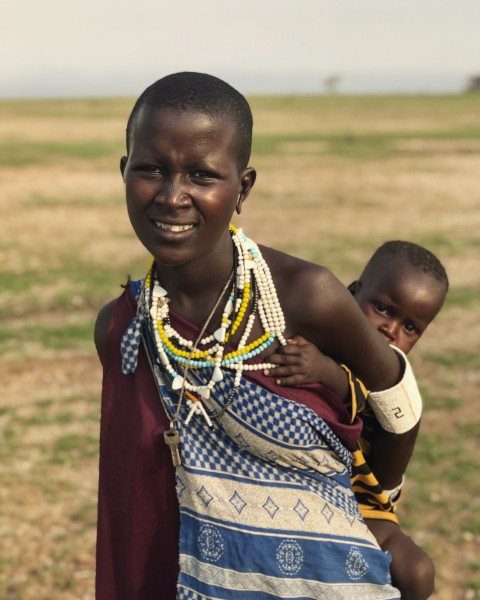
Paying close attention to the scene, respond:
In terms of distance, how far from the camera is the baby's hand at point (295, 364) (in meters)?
1.91

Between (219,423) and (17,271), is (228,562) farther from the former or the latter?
(17,271)

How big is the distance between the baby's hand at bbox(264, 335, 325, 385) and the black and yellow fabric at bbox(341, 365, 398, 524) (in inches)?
5.6

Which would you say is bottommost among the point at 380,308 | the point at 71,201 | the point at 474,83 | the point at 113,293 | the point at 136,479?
the point at 71,201

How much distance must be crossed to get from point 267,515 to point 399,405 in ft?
1.50

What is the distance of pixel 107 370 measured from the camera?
214 cm

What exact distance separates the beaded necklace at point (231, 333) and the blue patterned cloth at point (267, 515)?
47 mm

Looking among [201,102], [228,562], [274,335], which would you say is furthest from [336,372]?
[201,102]

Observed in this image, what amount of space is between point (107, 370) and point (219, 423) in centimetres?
37

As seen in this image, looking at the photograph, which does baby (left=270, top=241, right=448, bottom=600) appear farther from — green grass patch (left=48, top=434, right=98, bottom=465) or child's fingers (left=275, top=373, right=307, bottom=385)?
green grass patch (left=48, top=434, right=98, bottom=465)

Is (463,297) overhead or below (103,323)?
below

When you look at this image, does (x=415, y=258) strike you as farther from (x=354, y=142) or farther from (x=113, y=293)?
(x=354, y=142)

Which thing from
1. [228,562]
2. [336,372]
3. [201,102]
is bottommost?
[228,562]

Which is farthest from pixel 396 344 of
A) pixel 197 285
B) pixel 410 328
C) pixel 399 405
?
pixel 197 285

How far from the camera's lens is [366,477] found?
216cm
